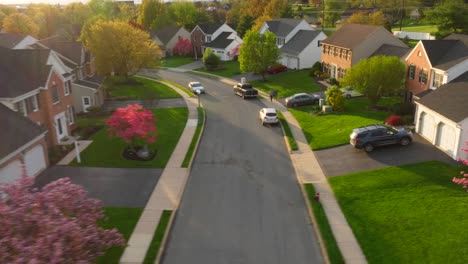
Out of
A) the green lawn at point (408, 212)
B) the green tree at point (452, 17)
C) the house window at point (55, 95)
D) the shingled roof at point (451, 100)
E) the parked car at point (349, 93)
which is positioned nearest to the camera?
the green lawn at point (408, 212)

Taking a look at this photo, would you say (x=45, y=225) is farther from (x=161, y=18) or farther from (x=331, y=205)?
(x=161, y=18)

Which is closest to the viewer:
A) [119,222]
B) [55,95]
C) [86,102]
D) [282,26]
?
[119,222]

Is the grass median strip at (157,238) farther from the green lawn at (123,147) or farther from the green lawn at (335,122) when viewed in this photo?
the green lawn at (335,122)

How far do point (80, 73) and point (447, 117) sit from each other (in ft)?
138

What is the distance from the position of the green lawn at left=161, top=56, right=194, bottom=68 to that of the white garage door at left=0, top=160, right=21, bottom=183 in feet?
198

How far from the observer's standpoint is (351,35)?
55938 millimetres

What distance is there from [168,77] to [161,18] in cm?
4431

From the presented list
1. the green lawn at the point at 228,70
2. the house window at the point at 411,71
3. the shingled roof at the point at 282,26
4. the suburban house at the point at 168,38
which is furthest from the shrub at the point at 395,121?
the suburban house at the point at 168,38

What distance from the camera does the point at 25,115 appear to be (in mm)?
31094

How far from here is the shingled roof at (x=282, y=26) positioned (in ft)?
249

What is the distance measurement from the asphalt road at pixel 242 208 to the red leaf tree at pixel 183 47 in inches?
2347

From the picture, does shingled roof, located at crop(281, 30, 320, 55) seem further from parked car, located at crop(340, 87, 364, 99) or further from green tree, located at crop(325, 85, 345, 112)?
green tree, located at crop(325, 85, 345, 112)

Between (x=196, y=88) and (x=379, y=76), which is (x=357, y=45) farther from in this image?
(x=196, y=88)

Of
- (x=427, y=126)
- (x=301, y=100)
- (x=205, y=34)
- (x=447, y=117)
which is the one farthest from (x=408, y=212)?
(x=205, y=34)
